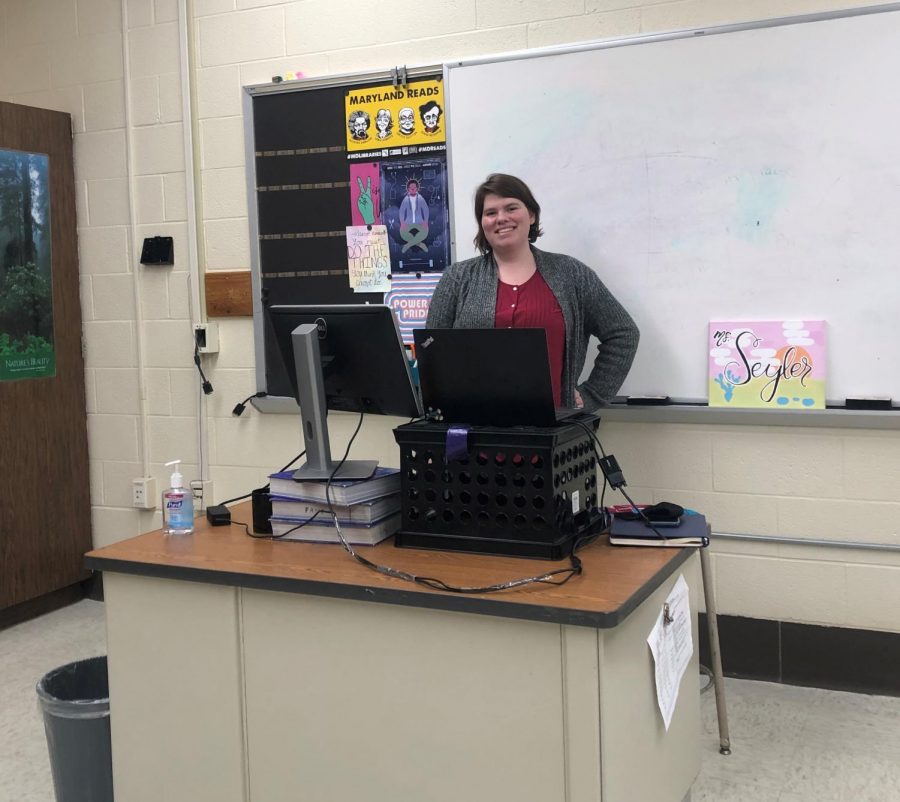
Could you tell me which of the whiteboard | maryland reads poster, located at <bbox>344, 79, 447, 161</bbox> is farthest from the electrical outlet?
the whiteboard

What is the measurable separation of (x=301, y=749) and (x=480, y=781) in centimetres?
39

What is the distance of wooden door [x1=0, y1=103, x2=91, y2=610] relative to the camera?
12.8ft

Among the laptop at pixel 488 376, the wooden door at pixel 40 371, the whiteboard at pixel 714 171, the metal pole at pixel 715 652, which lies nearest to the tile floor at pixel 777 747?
the metal pole at pixel 715 652

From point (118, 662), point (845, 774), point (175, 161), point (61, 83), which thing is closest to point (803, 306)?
point (845, 774)

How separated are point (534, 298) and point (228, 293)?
4.63 ft

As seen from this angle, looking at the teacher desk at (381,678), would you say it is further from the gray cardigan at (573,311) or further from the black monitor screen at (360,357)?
the gray cardigan at (573,311)

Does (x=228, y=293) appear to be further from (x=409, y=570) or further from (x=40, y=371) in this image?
(x=409, y=570)

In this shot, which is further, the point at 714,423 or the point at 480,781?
the point at 714,423

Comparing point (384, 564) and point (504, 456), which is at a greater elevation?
point (504, 456)

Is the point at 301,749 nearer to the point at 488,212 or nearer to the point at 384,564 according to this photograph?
the point at 384,564

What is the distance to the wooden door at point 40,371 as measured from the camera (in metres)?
3.89

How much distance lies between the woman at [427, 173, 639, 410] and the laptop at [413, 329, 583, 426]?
0.90 metres

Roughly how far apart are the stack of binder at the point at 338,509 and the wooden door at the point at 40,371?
7.02 feet

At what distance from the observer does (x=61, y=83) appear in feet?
13.7
